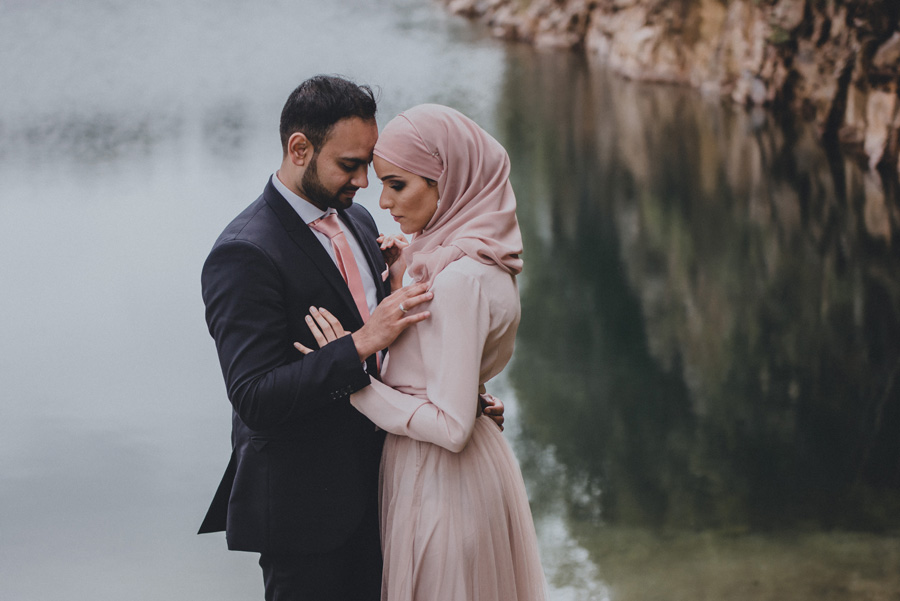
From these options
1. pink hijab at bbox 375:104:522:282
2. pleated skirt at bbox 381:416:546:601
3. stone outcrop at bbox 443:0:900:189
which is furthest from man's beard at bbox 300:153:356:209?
stone outcrop at bbox 443:0:900:189

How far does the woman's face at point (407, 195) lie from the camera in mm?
1802

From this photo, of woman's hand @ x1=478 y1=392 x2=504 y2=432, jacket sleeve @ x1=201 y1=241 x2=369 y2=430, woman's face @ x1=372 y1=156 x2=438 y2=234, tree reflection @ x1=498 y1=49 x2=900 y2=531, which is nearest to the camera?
jacket sleeve @ x1=201 y1=241 x2=369 y2=430

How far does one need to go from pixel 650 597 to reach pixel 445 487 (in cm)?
165

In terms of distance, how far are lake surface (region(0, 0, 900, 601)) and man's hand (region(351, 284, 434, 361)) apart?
189cm

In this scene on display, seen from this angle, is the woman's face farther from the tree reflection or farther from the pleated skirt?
the tree reflection

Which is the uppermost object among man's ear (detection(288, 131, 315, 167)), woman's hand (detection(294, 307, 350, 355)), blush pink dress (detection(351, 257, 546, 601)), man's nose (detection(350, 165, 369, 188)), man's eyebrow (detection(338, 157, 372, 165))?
man's ear (detection(288, 131, 315, 167))

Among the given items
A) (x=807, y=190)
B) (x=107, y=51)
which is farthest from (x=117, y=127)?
(x=807, y=190)

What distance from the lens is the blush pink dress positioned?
1.72 metres

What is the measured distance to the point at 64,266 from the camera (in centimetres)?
828

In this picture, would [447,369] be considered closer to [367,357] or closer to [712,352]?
[367,357]

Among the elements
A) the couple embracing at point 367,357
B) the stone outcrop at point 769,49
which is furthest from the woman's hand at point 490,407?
the stone outcrop at point 769,49

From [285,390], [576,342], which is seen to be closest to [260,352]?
[285,390]

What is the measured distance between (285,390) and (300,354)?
0.41 feet

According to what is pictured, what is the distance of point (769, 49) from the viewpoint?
41.6 ft
